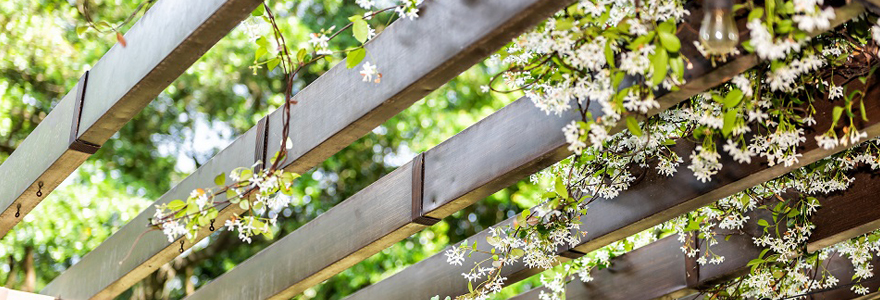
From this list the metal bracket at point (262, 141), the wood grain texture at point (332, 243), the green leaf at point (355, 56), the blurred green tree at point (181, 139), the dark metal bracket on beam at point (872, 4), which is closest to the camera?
the dark metal bracket on beam at point (872, 4)

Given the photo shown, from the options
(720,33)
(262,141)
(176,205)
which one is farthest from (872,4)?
(262,141)

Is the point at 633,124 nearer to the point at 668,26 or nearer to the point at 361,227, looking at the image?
the point at 668,26

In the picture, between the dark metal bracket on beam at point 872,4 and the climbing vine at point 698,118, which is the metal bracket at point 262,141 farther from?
the dark metal bracket on beam at point 872,4

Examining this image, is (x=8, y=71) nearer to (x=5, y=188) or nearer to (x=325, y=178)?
(x=325, y=178)

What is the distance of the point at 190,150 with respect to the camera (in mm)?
6938

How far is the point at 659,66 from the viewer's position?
145 centimetres

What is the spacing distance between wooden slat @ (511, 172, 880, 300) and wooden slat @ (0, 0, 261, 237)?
1.73 meters

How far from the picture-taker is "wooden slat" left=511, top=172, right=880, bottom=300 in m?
2.42

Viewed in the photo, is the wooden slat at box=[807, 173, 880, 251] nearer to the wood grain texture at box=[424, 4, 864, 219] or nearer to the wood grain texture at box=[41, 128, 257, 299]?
the wood grain texture at box=[424, 4, 864, 219]

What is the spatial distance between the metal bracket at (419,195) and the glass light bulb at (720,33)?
3.80 ft

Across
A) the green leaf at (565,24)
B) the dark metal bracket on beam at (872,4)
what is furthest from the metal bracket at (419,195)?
the dark metal bracket on beam at (872,4)

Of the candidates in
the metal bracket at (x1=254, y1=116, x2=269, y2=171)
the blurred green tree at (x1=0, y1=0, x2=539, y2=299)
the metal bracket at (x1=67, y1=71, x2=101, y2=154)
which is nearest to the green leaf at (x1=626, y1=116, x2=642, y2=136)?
the metal bracket at (x1=254, y1=116, x2=269, y2=171)

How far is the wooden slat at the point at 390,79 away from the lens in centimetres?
157

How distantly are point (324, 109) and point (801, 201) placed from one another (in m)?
1.42
